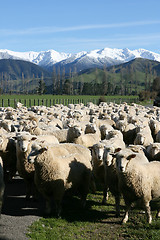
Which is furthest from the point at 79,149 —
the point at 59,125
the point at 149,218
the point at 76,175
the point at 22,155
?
the point at 59,125

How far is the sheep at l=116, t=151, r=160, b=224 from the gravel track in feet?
7.22

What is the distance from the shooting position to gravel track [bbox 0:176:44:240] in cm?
569

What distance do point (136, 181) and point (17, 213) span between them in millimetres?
2978

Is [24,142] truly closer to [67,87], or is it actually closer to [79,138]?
[79,138]

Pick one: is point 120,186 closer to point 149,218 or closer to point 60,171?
point 149,218

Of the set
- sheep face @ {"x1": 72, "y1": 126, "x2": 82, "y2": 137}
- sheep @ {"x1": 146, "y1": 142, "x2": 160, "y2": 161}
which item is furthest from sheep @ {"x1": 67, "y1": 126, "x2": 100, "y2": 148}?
sheep @ {"x1": 146, "y1": 142, "x2": 160, "y2": 161}

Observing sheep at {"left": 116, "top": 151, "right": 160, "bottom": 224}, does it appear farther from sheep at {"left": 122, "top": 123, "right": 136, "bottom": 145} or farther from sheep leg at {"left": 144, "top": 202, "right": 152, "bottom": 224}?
sheep at {"left": 122, "top": 123, "right": 136, "bottom": 145}

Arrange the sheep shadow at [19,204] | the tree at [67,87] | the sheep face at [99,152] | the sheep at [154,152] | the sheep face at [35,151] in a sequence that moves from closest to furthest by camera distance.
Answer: the sheep face at [35,151] < the sheep shadow at [19,204] < the sheep face at [99,152] < the sheep at [154,152] < the tree at [67,87]

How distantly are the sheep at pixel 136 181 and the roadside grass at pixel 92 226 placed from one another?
0.26 m

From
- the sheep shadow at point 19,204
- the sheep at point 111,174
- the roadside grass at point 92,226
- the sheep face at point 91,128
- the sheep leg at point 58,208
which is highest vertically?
the sheep face at point 91,128

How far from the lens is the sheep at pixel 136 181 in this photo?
6.32 m

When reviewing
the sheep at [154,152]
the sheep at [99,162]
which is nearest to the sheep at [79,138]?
the sheep at [154,152]

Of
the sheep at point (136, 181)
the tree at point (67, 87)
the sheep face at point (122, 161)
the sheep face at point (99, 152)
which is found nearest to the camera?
the sheep face at point (122, 161)

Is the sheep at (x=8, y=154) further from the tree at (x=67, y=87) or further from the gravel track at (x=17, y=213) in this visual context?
the tree at (x=67, y=87)
